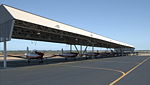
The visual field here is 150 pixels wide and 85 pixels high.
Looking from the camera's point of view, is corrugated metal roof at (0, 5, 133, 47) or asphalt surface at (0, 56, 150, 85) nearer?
asphalt surface at (0, 56, 150, 85)

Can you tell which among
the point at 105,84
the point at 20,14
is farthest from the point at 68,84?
the point at 20,14

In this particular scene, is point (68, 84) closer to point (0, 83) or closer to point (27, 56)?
point (0, 83)

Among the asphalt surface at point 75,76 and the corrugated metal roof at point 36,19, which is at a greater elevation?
the corrugated metal roof at point 36,19

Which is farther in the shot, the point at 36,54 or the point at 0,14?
the point at 36,54

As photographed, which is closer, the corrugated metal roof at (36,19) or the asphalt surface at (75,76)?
the asphalt surface at (75,76)

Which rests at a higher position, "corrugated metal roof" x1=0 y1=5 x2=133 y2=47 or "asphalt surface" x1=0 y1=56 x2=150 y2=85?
"corrugated metal roof" x1=0 y1=5 x2=133 y2=47

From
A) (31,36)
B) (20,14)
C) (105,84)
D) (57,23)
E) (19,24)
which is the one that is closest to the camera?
(105,84)

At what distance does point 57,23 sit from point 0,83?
60.3ft

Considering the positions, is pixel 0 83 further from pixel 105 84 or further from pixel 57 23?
pixel 57 23

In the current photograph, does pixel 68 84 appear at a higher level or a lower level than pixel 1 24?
lower

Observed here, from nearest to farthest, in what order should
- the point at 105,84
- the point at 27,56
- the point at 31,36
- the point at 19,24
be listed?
the point at 105,84, the point at 19,24, the point at 27,56, the point at 31,36

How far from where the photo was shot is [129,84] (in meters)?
10.6

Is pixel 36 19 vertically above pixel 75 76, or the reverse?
pixel 36 19

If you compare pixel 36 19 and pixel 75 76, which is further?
pixel 36 19
